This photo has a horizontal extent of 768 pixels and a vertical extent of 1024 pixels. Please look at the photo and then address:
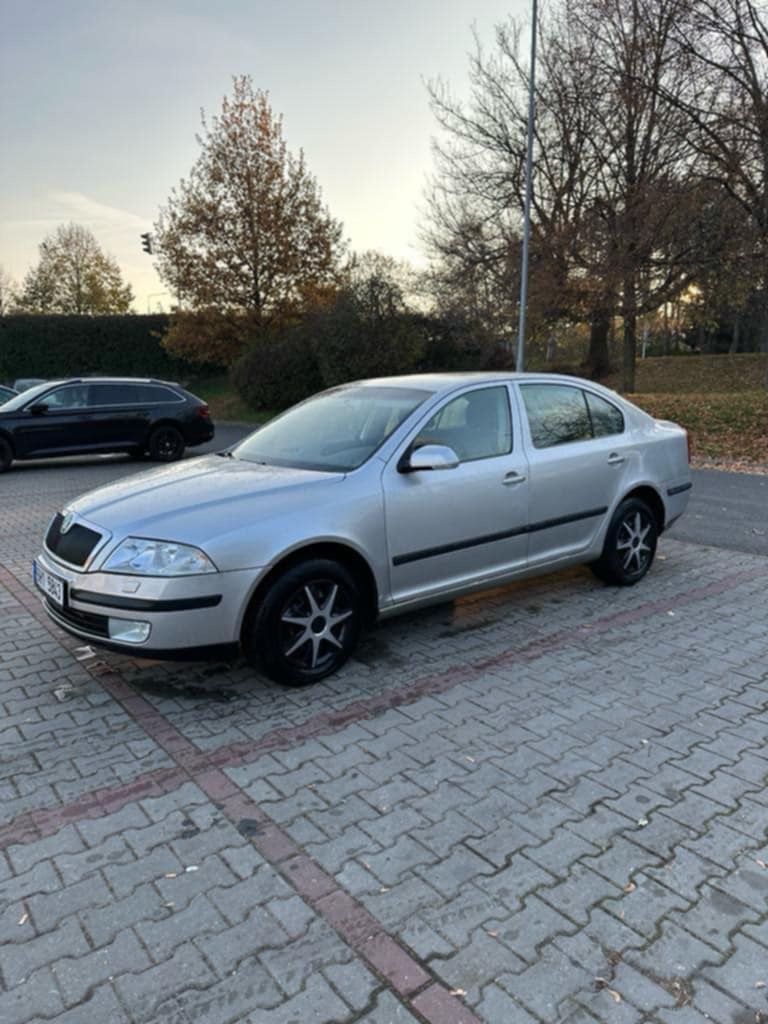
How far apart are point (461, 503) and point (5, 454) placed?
34.5ft

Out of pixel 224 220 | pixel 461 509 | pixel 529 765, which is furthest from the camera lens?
pixel 224 220

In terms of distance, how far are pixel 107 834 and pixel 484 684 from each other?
2.02 metres

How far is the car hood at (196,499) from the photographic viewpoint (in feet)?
11.8

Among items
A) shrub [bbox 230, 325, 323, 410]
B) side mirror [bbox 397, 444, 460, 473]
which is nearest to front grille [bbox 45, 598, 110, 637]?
side mirror [bbox 397, 444, 460, 473]

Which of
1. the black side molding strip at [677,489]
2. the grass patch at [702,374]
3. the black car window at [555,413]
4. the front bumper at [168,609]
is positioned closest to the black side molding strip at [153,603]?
the front bumper at [168,609]

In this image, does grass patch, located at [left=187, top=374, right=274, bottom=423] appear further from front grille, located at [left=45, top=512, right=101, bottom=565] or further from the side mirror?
the side mirror

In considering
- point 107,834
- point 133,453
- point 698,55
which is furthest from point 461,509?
point 698,55

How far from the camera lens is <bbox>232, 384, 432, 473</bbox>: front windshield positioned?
4.33m

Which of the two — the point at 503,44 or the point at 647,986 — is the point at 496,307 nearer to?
the point at 503,44

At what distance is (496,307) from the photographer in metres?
20.8

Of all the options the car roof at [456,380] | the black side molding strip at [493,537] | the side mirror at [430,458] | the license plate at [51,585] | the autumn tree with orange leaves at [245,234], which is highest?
the autumn tree with orange leaves at [245,234]

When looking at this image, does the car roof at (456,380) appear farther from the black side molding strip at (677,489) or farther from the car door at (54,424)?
the car door at (54,424)

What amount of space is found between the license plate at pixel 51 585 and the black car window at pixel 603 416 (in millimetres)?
3666

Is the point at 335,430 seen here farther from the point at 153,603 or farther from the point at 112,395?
the point at 112,395
